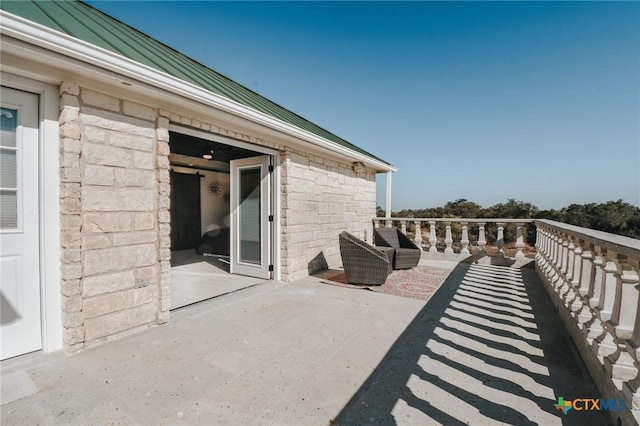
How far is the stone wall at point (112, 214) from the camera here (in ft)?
7.43

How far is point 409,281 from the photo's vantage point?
4750mm

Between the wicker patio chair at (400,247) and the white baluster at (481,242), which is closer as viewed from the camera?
the wicker patio chair at (400,247)

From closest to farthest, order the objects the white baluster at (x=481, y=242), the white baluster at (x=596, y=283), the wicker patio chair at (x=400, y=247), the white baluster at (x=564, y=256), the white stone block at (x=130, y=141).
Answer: the white baluster at (x=596, y=283) → the white stone block at (x=130, y=141) → the white baluster at (x=564, y=256) → the wicker patio chair at (x=400, y=247) → the white baluster at (x=481, y=242)

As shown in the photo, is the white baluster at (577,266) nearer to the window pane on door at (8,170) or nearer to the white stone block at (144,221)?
the white stone block at (144,221)

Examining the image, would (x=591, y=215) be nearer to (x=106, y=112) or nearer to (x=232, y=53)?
(x=232, y=53)

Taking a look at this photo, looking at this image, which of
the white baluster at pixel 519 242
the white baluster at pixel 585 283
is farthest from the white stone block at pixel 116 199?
the white baluster at pixel 519 242

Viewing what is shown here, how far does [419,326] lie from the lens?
2.90m

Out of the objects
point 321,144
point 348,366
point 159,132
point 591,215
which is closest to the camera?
point 348,366

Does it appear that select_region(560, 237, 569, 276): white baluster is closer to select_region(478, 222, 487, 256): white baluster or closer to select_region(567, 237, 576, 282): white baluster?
select_region(567, 237, 576, 282): white baluster

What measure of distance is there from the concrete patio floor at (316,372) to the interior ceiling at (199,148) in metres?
3.07

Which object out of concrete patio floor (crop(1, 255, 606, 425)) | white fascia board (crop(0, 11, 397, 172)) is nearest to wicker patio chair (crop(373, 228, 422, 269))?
concrete patio floor (crop(1, 255, 606, 425))

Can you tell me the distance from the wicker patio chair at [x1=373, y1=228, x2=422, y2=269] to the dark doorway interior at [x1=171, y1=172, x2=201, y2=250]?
5.78 metres

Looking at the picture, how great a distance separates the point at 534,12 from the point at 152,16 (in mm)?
7619

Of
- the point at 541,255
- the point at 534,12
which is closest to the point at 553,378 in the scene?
the point at 541,255
